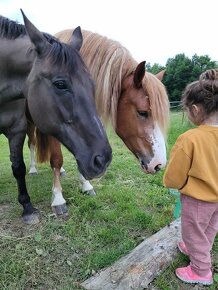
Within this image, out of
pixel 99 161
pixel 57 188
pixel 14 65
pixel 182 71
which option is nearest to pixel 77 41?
pixel 14 65

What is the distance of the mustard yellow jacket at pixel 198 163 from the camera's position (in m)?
2.34

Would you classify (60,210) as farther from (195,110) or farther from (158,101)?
(195,110)

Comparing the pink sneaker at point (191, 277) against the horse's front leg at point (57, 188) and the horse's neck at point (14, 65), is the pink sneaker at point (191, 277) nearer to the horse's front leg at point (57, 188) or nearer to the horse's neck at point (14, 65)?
the horse's front leg at point (57, 188)

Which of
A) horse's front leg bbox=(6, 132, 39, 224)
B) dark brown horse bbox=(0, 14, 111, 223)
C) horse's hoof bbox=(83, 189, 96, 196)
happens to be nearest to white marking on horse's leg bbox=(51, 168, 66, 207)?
horse's front leg bbox=(6, 132, 39, 224)

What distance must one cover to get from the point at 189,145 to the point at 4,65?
1.95m

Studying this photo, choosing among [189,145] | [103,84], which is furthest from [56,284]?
[103,84]

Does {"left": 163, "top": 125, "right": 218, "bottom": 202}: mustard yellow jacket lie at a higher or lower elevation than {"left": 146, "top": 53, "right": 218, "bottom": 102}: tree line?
higher

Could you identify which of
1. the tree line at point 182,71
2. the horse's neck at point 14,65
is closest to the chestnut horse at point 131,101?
the horse's neck at point 14,65

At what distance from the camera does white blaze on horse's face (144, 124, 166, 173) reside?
331 centimetres

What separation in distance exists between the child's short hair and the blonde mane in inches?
34.9

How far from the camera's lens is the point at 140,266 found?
2.70m

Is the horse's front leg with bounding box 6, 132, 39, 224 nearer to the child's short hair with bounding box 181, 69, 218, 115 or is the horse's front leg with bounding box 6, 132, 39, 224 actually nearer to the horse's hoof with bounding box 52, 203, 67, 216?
the horse's hoof with bounding box 52, 203, 67, 216

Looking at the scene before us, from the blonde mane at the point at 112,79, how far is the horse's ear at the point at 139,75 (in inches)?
2.7

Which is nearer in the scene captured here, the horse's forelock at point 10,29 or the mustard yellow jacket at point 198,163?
the mustard yellow jacket at point 198,163
